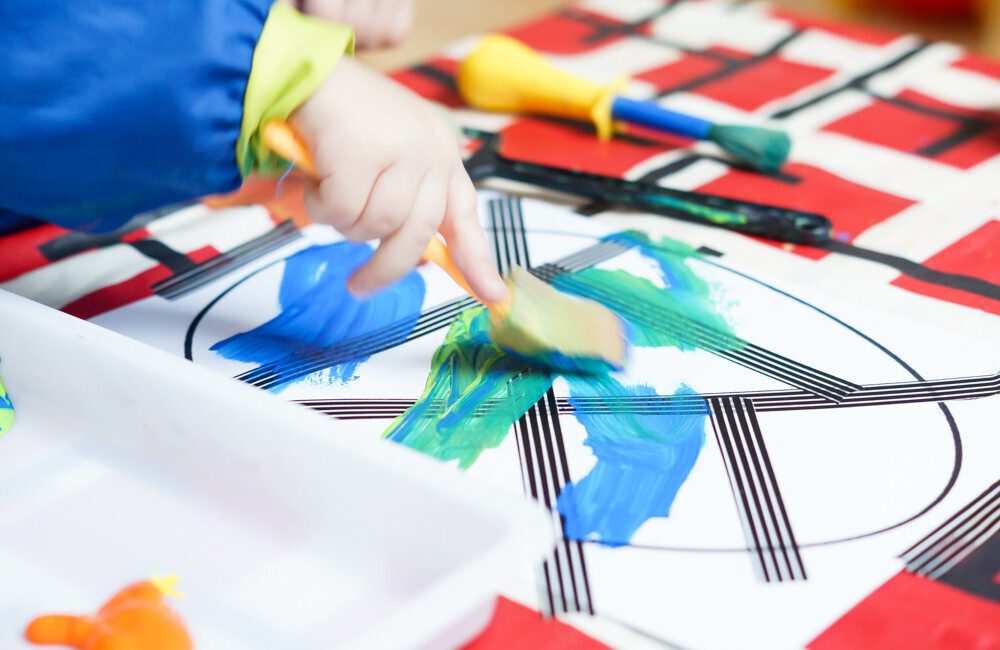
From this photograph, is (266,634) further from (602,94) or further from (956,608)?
(602,94)

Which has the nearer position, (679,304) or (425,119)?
(425,119)

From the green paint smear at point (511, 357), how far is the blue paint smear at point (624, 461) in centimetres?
2

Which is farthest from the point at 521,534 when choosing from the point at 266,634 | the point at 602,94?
the point at 602,94

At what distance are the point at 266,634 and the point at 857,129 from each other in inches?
19.7

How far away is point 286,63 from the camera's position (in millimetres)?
371

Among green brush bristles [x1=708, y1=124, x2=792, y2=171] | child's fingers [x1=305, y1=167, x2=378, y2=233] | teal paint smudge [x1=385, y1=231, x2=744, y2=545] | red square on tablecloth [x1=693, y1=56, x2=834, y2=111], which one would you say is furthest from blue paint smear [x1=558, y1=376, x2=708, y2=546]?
red square on tablecloth [x1=693, y1=56, x2=834, y2=111]

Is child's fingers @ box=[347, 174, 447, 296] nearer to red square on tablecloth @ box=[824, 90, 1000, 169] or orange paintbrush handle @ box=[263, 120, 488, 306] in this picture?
orange paintbrush handle @ box=[263, 120, 488, 306]

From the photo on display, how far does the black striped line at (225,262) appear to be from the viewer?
1.65ft

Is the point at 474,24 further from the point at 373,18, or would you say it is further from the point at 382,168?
the point at 382,168

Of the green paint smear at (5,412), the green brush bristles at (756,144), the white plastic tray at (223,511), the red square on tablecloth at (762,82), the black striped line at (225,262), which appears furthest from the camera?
A: the red square on tablecloth at (762,82)

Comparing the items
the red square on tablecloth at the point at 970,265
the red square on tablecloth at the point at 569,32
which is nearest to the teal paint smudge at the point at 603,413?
the red square on tablecloth at the point at 970,265

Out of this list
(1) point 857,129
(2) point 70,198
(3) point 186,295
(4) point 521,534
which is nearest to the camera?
(4) point 521,534

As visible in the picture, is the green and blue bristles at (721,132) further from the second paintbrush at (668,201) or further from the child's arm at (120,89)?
the child's arm at (120,89)

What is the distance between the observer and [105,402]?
38 cm
